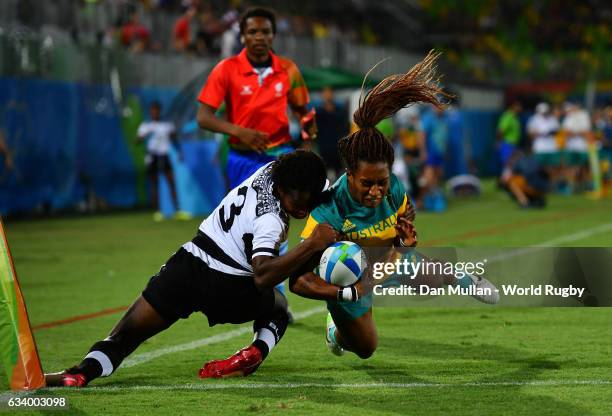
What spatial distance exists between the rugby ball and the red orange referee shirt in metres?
2.83

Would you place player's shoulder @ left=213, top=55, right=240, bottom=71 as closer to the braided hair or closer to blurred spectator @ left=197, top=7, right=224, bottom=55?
the braided hair

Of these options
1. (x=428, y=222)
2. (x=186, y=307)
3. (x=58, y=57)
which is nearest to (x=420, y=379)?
(x=186, y=307)

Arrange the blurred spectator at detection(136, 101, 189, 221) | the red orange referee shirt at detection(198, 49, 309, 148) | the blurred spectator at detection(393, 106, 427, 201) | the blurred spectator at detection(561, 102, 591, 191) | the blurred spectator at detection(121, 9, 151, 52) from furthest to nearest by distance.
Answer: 1. the blurred spectator at detection(561, 102, 591, 191)
2. the blurred spectator at detection(121, 9, 151, 52)
3. the blurred spectator at detection(393, 106, 427, 201)
4. the blurred spectator at detection(136, 101, 189, 221)
5. the red orange referee shirt at detection(198, 49, 309, 148)

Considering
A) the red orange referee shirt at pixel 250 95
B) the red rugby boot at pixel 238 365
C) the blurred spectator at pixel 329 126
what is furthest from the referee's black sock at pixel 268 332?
the blurred spectator at pixel 329 126

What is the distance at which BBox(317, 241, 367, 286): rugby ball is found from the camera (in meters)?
6.56

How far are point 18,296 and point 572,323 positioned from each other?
4497 millimetres

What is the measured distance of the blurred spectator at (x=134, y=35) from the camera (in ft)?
83.8

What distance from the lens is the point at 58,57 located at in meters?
22.3

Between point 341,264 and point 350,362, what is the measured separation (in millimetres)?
1281

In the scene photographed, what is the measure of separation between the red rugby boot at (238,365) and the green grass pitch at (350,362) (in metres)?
0.09

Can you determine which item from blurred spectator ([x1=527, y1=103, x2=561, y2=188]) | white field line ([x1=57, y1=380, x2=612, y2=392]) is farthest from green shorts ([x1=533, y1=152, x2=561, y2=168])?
white field line ([x1=57, y1=380, x2=612, y2=392])

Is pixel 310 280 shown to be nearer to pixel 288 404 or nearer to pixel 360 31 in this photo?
pixel 288 404

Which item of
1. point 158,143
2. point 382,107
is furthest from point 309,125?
point 158,143

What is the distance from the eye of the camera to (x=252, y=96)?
9.37 meters
